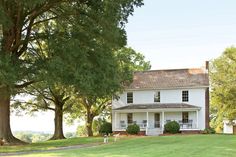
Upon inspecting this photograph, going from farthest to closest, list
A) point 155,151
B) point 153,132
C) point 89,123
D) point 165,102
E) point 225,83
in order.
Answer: point 225,83
point 89,123
point 165,102
point 153,132
point 155,151

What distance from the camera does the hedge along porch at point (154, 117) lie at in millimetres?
48000

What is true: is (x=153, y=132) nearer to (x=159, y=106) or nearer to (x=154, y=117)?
(x=154, y=117)

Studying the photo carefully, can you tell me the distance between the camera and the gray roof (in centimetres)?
4928

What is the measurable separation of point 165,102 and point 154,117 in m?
2.25

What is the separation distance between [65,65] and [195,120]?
25.1 meters

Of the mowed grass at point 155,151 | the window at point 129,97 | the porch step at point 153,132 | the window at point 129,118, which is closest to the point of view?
the mowed grass at point 155,151

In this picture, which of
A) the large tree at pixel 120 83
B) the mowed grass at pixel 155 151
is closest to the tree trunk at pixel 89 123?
the large tree at pixel 120 83

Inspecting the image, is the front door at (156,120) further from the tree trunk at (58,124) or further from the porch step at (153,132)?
the tree trunk at (58,124)

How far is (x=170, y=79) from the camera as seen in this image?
51094mm

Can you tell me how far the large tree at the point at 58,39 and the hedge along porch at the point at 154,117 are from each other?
1880 cm

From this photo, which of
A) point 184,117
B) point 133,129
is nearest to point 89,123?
point 133,129

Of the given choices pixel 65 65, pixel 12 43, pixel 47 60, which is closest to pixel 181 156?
pixel 65 65

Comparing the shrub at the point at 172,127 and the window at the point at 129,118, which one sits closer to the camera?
the shrub at the point at 172,127

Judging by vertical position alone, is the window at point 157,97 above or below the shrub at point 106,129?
above
